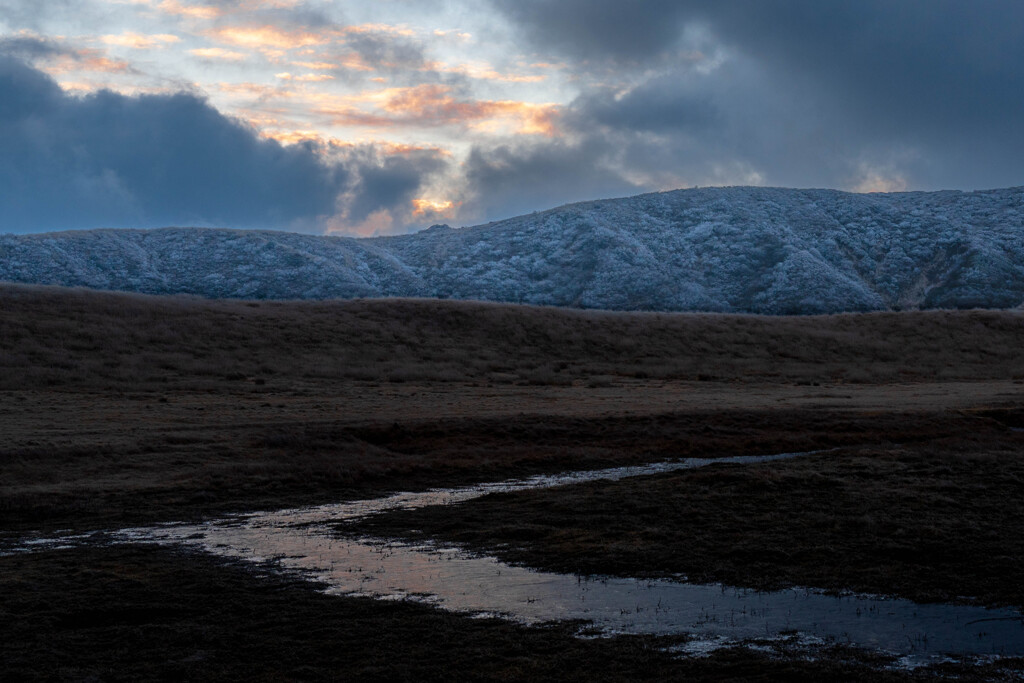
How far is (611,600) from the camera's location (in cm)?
1329

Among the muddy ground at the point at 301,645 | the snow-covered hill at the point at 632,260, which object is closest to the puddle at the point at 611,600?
the muddy ground at the point at 301,645

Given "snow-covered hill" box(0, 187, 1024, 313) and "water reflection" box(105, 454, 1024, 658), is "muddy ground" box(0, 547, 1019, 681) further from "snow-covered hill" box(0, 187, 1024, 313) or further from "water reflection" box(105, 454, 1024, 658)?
"snow-covered hill" box(0, 187, 1024, 313)

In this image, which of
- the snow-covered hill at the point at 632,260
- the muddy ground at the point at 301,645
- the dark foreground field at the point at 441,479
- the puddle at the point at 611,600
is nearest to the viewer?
the muddy ground at the point at 301,645

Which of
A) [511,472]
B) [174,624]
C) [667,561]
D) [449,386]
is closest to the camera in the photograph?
[174,624]

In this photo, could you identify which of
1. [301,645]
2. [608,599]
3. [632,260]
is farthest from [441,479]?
[632,260]

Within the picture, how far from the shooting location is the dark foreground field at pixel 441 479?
11102 millimetres

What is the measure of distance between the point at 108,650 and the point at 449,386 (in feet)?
135

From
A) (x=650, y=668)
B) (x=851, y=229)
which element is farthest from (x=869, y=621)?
(x=851, y=229)

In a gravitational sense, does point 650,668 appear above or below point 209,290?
below

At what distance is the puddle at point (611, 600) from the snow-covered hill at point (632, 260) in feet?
410

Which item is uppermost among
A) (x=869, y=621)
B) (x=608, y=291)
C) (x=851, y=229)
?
(x=851, y=229)

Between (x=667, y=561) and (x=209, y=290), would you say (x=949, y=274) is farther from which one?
(x=667, y=561)

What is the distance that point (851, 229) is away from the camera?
18188 cm

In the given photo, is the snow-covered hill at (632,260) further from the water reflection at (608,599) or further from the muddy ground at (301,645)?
the muddy ground at (301,645)
